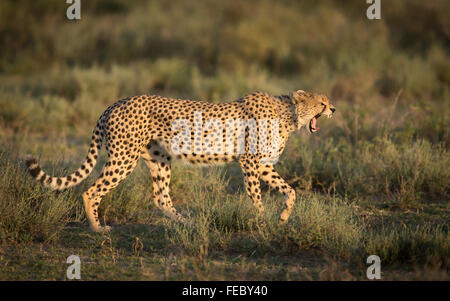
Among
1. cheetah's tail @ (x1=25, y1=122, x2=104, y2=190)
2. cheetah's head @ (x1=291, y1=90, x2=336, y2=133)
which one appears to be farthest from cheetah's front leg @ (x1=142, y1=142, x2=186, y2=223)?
cheetah's head @ (x1=291, y1=90, x2=336, y2=133)

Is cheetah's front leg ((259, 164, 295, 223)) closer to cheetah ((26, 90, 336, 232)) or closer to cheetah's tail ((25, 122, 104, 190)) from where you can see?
cheetah ((26, 90, 336, 232))

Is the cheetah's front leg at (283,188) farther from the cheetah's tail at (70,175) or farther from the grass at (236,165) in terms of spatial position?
the cheetah's tail at (70,175)

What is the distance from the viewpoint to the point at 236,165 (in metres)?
7.06

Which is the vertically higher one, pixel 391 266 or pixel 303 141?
pixel 303 141

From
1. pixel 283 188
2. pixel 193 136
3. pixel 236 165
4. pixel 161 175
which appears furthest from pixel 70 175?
pixel 236 165

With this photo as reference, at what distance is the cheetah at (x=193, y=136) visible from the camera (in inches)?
197

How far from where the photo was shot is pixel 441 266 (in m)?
3.99

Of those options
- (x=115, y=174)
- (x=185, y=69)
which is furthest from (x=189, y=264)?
(x=185, y=69)

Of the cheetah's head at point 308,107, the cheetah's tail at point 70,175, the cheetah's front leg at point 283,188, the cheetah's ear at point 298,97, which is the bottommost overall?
the cheetah's front leg at point 283,188

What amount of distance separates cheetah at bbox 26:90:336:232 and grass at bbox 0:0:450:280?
22cm

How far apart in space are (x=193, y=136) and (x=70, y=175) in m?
1.11

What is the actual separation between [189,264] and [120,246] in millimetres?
781

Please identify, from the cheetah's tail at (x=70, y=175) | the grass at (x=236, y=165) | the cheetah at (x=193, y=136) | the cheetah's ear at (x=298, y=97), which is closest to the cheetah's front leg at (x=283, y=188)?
the cheetah at (x=193, y=136)
